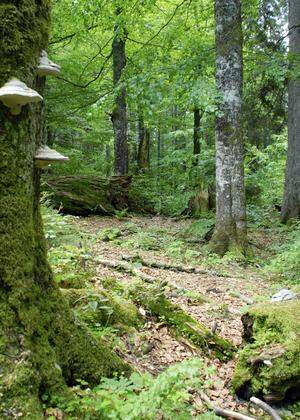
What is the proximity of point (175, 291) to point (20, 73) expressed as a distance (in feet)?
13.4

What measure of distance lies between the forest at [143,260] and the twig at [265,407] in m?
0.01

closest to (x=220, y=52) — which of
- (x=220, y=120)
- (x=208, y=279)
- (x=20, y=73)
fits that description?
(x=220, y=120)

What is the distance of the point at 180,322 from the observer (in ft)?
14.7

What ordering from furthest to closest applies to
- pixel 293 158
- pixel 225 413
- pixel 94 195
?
1. pixel 293 158
2. pixel 94 195
3. pixel 225 413

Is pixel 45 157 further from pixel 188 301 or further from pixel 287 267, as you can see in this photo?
pixel 287 267

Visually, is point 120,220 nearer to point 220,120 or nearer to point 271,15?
point 220,120

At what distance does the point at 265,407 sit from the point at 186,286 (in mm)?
2835

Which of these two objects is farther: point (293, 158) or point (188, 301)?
point (293, 158)

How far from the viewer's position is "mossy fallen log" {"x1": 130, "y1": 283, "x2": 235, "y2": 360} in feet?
14.0

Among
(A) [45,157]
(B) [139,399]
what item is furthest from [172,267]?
(A) [45,157]

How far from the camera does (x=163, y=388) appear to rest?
7.34 ft

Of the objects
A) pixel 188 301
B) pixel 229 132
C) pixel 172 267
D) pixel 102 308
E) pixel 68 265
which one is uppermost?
pixel 229 132

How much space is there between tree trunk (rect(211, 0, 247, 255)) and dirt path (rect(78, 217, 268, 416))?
2.90 ft

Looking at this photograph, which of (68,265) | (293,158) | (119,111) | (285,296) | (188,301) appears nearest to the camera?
(68,265)
